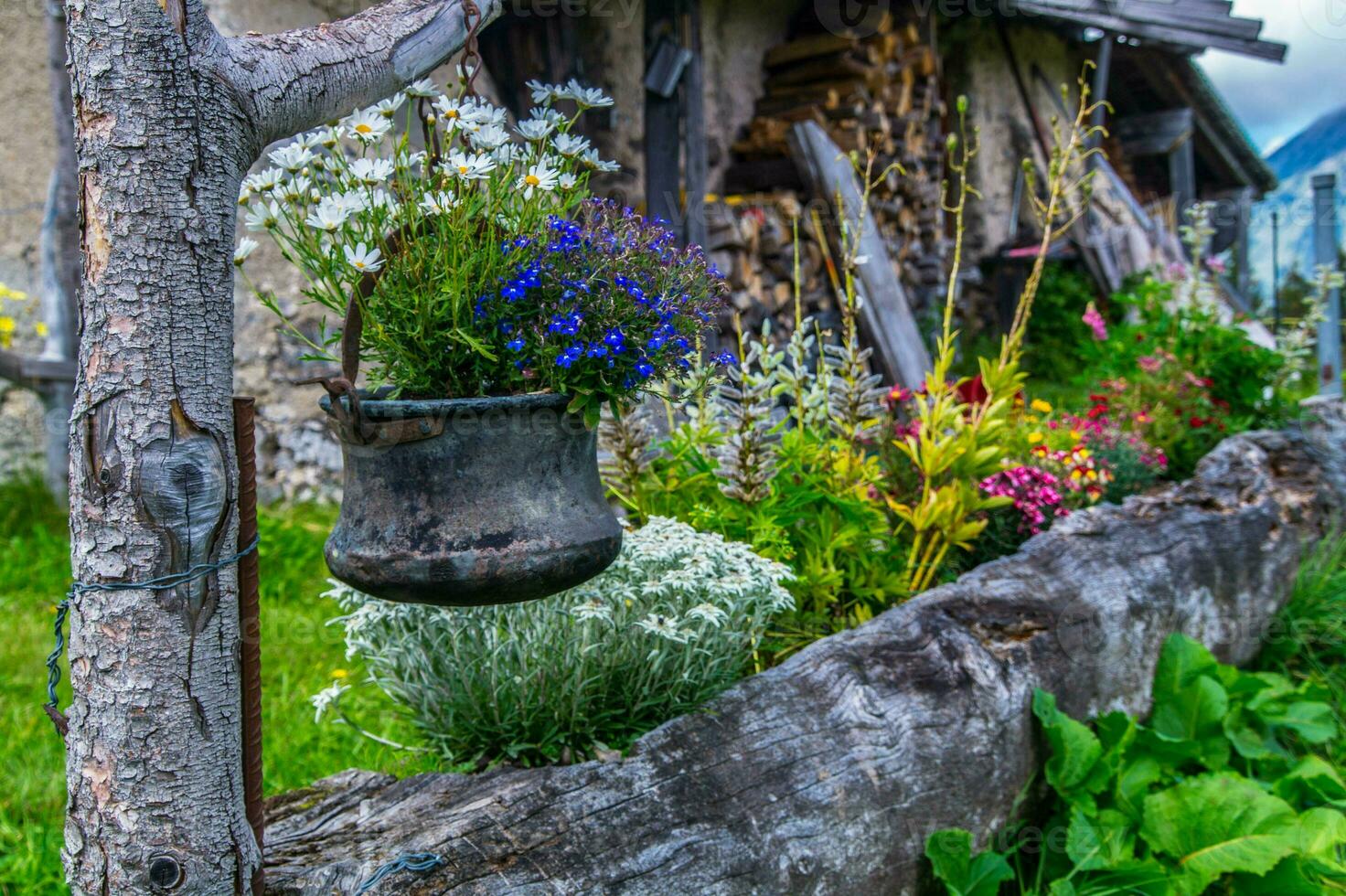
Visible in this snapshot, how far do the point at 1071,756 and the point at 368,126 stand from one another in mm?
2093

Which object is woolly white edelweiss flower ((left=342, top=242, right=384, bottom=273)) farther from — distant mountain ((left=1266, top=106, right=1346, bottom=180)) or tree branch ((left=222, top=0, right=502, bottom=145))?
distant mountain ((left=1266, top=106, right=1346, bottom=180))

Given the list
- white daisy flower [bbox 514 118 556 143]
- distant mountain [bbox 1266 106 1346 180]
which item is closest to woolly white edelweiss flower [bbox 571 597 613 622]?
white daisy flower [bbox 514 118 556 143]

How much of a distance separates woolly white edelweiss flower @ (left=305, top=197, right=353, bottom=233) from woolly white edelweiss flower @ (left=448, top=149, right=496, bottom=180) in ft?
0.58

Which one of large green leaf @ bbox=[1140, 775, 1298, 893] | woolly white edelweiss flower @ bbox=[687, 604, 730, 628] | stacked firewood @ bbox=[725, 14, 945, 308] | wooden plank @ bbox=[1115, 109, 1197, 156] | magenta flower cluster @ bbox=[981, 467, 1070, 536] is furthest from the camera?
wooden plank @ bbox=[1115, 109, 1197, 156]

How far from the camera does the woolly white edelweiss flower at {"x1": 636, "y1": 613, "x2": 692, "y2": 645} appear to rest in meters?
Result: 2.07

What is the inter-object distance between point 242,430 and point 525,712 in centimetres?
85

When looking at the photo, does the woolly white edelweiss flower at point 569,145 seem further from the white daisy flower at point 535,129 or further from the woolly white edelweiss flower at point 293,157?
the woolly white edelweiss flower at point 293,157

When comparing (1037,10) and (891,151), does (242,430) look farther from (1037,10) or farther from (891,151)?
(1037,10)

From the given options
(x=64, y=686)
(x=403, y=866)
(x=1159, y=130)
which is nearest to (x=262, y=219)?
(x=403, y=866)

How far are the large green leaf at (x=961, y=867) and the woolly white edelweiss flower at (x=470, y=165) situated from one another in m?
1.60

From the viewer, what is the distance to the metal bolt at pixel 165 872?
4.97 ft

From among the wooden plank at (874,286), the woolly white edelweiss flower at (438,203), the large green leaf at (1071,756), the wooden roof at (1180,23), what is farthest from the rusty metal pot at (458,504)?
the wooden roof at (1180,23)

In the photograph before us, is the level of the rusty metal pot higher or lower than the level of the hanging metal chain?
lower

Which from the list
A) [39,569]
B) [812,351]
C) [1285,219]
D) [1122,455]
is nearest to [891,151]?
[812,351]
